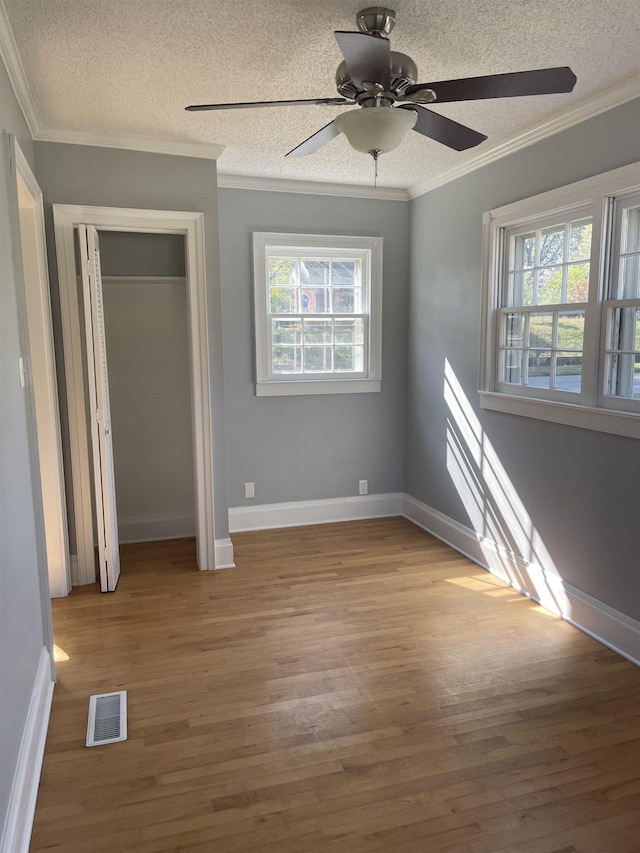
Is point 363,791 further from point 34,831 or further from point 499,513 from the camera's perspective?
point 499,513

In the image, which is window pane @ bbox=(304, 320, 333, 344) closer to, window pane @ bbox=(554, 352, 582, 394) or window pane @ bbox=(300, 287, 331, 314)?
window pane @ bbox=(300, 287, 331, 314)

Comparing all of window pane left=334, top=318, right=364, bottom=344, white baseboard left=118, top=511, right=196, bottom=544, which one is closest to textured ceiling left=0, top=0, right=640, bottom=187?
window pane left=334, top=318, right=364, bottom=344

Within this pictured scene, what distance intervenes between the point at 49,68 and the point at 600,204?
8.59 ft

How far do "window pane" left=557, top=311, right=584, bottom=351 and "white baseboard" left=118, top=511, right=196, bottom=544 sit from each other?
2.93m

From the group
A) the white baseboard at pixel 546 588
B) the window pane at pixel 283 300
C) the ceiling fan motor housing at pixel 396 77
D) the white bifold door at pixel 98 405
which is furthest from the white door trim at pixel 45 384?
the white baseboard at pixel 546 588

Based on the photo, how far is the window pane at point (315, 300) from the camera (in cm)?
459

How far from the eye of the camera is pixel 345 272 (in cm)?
470

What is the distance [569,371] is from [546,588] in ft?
4.08

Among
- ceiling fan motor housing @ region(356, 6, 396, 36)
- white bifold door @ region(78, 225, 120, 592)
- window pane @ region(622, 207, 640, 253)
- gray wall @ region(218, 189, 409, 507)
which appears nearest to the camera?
ceiling fan motor housing @ region(356, 6, 396, 36)

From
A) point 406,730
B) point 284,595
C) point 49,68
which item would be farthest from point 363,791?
point 49,68

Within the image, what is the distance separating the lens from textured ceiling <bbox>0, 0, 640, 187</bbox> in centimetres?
208

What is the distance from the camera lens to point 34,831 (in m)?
1.83

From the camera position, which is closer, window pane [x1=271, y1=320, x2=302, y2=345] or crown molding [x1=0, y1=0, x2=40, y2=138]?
crown molding [x1=0, y1=0, x2=40, y2=138]

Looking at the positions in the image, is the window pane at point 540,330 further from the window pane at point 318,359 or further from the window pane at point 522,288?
the window pane at point 318,359
